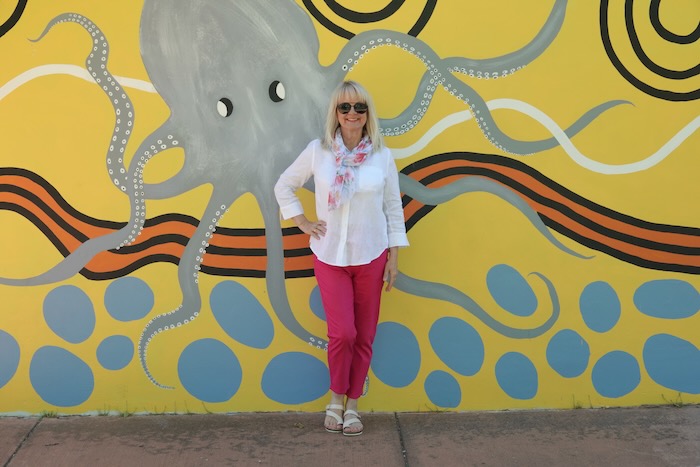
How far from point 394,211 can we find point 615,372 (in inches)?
67.0

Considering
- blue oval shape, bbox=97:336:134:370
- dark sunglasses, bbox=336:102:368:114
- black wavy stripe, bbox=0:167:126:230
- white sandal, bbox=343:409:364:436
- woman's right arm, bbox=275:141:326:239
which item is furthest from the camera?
blue oval shape, bbox=97:336:134:370

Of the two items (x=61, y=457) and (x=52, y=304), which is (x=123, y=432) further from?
(x=52, y=304)

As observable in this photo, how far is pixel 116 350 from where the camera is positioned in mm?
4512

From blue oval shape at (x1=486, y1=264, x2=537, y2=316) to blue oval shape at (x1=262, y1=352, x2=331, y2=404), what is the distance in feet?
3.61

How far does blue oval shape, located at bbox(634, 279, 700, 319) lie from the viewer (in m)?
4.52

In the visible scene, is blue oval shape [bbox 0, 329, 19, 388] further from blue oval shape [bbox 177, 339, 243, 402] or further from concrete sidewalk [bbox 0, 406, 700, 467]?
blue oval shape [bbox 177, 339, 243, 402]

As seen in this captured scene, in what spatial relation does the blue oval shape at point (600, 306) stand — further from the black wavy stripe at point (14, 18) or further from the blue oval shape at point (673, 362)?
the black wavy stripe at point (14, 18)

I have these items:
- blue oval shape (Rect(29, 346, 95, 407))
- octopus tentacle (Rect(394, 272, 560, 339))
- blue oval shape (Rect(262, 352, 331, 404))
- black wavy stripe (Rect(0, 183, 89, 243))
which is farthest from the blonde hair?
blue oval shape (Rect(29, 346, 95, 407))

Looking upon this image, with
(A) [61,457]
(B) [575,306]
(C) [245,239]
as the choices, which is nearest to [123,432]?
(A) [61,457]

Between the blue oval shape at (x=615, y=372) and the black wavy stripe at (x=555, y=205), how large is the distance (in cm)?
67

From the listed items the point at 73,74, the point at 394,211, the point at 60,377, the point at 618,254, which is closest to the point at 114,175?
the point at 73,74

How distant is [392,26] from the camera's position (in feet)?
14.1

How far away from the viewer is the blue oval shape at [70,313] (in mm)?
4484

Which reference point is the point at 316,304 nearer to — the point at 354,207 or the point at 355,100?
the point at 354,207
